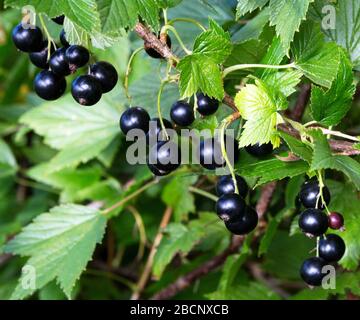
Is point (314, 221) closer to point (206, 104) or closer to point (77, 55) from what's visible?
point (206, 104)

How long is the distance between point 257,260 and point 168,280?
0.31 m

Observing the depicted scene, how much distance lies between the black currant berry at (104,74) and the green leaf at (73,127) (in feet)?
2.53

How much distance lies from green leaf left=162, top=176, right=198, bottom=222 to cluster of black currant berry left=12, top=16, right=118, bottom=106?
688mm

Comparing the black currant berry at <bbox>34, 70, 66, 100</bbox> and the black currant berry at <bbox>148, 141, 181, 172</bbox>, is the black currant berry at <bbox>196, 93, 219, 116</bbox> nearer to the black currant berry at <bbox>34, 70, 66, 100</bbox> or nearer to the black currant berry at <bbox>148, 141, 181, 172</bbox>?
the black currant berry at <bbox>148, 141, 181, 172</bbox>

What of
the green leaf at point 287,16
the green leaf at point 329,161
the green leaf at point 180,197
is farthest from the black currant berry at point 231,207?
the green leaf at point 180,197

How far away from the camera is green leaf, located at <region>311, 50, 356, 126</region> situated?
1062 mm

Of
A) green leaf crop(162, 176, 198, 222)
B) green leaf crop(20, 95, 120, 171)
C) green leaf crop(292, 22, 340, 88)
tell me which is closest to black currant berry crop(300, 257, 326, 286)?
green leaf crop(292, 22, 340, 88)

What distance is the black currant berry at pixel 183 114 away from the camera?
1.12 metres

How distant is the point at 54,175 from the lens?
6.82ft

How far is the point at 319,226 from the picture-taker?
1.04 meters

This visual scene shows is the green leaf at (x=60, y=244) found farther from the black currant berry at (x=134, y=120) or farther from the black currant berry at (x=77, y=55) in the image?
the black currant berry at (x=77, y=55)
